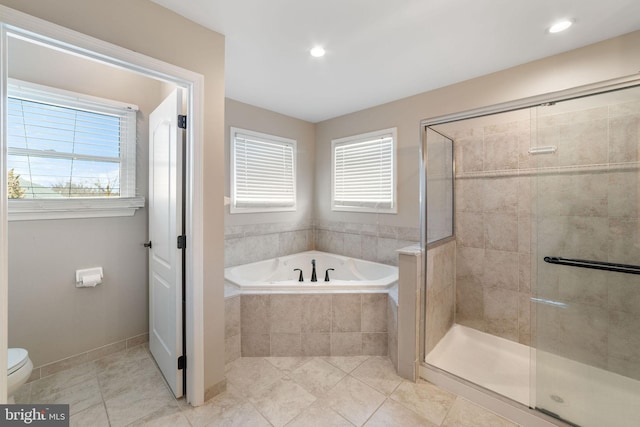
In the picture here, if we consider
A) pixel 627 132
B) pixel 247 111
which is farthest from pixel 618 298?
pixel 247 111

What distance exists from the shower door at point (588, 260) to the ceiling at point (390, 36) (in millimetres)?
600

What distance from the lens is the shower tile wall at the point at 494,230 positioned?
90.1 inches

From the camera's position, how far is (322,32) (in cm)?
175

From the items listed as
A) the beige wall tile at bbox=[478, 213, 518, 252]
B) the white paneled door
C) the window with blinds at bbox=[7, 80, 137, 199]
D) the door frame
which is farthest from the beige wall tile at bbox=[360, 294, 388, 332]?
the window with blinds at bbox=[7, 80, 137, 199]

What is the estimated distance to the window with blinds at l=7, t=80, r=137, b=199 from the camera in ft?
6.01

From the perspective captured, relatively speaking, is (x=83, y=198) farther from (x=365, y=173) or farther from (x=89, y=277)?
(x=365, y=173)

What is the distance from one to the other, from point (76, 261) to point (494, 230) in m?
3.55

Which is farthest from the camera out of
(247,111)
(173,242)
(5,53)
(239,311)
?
(247,111)

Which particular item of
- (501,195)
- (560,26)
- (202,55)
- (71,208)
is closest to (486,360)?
(501,195)

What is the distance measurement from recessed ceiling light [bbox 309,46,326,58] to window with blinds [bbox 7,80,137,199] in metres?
1.60

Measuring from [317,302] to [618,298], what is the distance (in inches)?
76.3

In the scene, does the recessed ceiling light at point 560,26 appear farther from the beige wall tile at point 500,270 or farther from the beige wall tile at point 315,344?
the beige wall tile at point 315,344

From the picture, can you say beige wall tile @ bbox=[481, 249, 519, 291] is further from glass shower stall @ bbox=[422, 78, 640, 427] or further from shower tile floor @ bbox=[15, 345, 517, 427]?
shower tile floor @ bbox=[15, 345, 517, 427]

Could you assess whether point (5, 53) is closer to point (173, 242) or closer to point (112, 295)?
point (173, 242)
